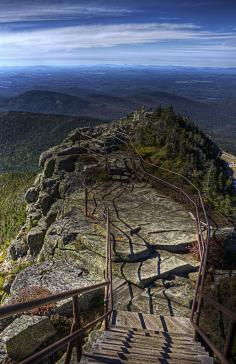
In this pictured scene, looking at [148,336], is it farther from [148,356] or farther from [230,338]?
[230,338]

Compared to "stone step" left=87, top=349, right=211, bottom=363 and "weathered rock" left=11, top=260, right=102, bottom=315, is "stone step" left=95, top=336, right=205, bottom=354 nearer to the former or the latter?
"stone step" left=87, top=349, right=211, bottom=363

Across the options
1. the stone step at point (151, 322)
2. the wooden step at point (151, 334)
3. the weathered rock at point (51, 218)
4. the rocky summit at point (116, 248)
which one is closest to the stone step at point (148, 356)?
the wooden step at point (151, 334)

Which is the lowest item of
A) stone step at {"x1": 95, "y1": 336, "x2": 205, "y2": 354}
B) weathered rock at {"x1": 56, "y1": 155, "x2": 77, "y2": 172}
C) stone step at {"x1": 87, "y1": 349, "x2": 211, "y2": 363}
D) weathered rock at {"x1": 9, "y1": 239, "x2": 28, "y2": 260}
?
weathered rock at {"x1": 9, "y1": 239, "x2": 28, "y2": 260}

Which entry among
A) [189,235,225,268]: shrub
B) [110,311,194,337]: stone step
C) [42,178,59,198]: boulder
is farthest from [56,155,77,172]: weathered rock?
[110,311,194,337]: stone step

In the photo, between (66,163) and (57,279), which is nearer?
(57,279)

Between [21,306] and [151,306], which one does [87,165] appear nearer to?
[151,306]

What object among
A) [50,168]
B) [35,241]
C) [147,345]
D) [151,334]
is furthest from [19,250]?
[147,345]
